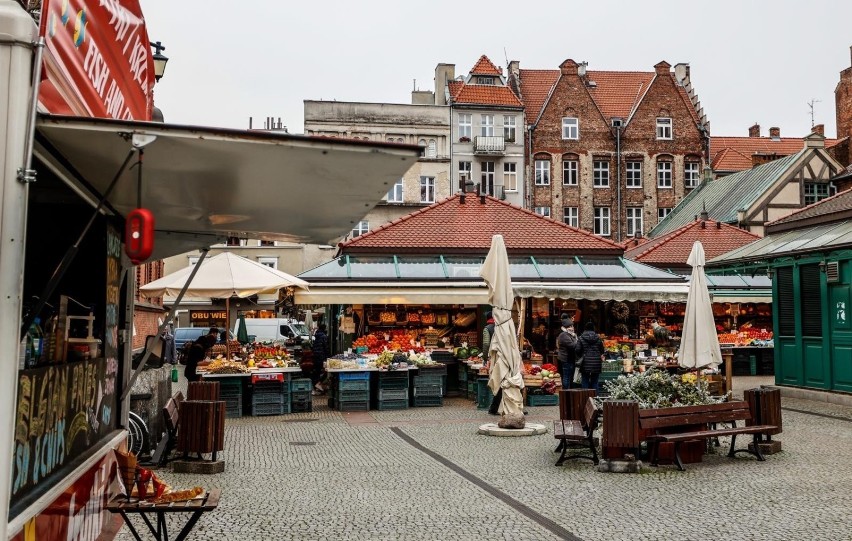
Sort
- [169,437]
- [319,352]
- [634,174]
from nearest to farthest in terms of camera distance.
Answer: [169,437] → [319,352] → [634,174]

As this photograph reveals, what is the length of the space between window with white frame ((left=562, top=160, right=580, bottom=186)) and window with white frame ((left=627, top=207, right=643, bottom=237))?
385cm

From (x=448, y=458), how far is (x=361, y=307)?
12.3 meters

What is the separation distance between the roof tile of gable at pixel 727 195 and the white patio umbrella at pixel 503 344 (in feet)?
86.0

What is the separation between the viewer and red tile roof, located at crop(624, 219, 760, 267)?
32.4m

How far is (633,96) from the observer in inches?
2149

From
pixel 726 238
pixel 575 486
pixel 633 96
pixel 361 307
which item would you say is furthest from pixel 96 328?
pixel 633 96

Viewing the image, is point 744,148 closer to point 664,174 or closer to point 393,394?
point 664,174

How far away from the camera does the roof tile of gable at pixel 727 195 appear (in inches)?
1628

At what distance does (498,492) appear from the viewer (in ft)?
30.1

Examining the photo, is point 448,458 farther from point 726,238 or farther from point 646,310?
point 726,238

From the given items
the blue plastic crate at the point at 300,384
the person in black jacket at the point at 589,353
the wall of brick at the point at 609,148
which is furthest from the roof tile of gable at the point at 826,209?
the wall of brick at the point at 609,148

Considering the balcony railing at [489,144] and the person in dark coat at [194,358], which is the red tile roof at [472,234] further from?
the balcony railing at [489,144]

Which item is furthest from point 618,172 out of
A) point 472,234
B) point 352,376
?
point 352,376

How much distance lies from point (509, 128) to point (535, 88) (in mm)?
4876
